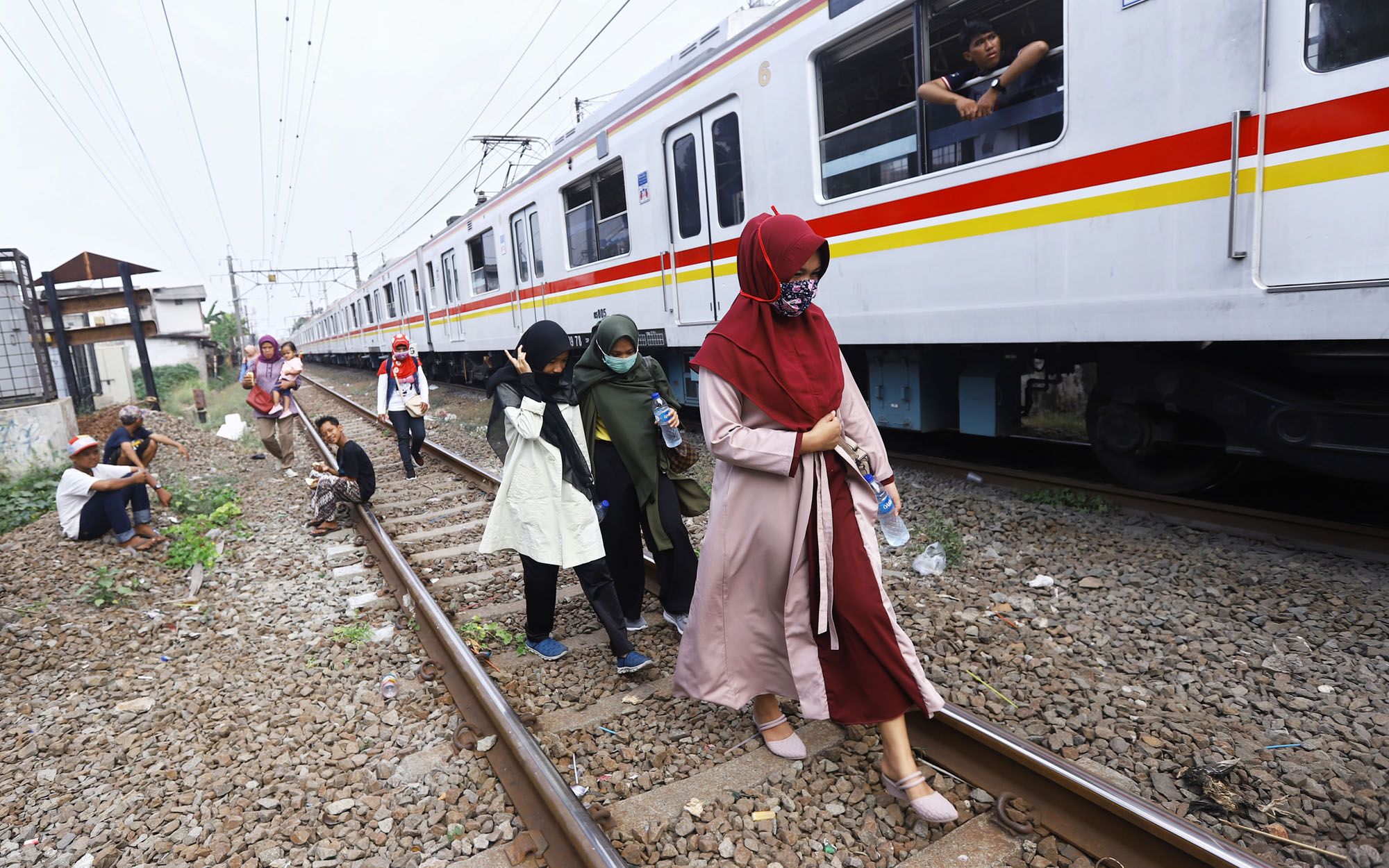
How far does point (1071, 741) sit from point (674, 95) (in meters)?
6.17

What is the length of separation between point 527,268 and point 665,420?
8.34 meters

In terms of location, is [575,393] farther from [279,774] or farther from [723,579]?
[279,774]

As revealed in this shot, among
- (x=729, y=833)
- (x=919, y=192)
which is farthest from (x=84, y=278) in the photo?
(x=729, y=833)

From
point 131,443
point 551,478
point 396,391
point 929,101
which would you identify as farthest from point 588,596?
point 396,391

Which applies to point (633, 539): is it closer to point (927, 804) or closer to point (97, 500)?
point (927, 804)

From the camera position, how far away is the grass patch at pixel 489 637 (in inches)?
160

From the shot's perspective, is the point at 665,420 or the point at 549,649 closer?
the point at 665,420

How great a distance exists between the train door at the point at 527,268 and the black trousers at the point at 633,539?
734 centimetres

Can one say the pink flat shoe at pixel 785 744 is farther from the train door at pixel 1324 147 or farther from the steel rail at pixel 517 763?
the train door at pixel 1324 147

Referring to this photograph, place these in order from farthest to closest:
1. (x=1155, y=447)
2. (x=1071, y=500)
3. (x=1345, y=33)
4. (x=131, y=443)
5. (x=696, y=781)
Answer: (x=131, y=443) < (x=1071, y=500) < (x=1155, y=447) < (x=1345, y=33) < (x=696, y=781)

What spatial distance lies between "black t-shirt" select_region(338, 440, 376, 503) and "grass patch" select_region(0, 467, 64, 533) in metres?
3.66

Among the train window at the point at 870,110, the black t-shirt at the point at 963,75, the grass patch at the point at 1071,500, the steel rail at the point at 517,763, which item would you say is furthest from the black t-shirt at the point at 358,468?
the black t-shirt at the point at 963,75

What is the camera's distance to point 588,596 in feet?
12.1

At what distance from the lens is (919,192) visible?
198 inches
